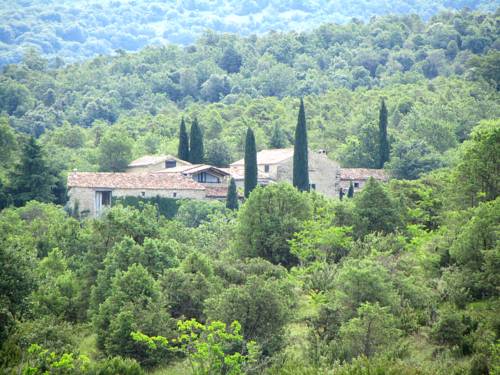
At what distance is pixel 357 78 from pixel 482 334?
115 meters

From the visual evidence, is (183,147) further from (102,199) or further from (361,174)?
(102,199)

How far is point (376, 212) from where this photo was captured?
1802 inches

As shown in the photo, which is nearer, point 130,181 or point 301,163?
point 130,181

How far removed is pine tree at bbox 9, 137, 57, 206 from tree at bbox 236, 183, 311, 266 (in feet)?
85.5

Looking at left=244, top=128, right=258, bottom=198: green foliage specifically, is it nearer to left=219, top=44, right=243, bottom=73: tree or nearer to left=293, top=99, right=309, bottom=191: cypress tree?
left=293, top=99, right=309, bottom=191: cypress tree

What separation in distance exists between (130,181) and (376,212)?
25899 millimetres

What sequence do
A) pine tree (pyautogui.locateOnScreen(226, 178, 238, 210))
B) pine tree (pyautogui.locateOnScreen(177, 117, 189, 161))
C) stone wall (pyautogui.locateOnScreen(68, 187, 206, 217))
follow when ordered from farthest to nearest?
pine tree (pyautogui.locateOnScreen(177, 117, 189, 161))
stone wall (pyautogui.locateOnScreen(68, 187, 206, 217))
pine tree (pyautogui.locateOnScreen(226, 178, 238, 210))

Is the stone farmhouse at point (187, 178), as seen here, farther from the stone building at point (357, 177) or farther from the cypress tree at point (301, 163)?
the cypress tree at point (301, 163)

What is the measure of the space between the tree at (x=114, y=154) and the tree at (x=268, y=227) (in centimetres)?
3660

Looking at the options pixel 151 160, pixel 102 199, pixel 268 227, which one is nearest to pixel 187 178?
pixel 102 199

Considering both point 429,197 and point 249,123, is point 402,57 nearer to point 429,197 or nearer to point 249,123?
point 249,123

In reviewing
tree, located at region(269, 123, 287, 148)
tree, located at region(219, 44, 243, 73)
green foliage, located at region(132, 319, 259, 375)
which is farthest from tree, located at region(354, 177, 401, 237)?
tree, located at region(219, 44, 243, 73)

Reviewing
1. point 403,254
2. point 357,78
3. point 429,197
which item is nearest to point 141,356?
point 403,254

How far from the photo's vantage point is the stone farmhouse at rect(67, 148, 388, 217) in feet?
221
